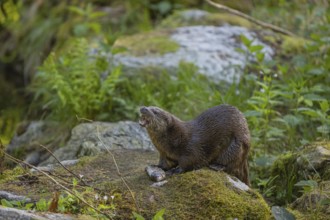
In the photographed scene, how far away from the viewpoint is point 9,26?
1132cm

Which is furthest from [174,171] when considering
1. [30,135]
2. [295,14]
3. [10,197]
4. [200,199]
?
[295,14]

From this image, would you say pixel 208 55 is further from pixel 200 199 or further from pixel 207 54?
pixel 200 199

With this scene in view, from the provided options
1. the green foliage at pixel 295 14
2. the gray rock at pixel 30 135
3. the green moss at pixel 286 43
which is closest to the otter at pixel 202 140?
the gray rock at pixel 30 135

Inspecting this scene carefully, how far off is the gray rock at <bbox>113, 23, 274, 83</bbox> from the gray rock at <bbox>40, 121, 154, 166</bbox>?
1.76m

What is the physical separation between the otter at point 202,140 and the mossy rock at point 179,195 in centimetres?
18

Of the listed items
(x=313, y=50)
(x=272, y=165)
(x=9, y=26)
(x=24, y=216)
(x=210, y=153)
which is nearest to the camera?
(x=24, y=216)

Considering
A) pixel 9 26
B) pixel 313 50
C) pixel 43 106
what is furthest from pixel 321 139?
pixel 9 26

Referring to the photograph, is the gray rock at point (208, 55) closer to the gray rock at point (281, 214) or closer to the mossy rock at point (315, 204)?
the mossy rock at point (315, 204)

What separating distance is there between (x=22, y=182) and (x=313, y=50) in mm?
4018

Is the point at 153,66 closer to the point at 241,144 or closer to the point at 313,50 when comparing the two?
the point at 313,50

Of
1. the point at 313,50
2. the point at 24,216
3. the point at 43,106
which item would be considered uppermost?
the point at 24,216

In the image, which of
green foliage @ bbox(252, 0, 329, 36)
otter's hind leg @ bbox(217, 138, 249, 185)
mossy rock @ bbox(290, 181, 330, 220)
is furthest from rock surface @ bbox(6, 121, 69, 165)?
green foliage @ bbox(252, 0, 329, 36)

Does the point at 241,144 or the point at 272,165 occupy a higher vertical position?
the point at 241,144

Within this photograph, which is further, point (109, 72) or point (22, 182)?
point (109, 72)
